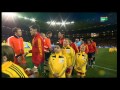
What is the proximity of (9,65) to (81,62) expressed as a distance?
1345mm

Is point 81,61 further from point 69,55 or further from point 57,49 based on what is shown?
point 57,49

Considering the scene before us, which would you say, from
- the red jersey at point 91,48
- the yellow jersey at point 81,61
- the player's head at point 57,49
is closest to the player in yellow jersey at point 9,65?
the player's head at point 57,49

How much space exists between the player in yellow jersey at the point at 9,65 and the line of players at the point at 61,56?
0.05 m

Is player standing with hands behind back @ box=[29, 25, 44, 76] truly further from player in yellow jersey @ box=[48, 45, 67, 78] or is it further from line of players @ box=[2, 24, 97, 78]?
player in yellow jersey @ box=[48, 45, 67, 78]

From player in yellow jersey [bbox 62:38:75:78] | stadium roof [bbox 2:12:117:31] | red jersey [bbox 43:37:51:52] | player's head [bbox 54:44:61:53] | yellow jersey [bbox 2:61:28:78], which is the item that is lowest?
yellow jersey [bbox 2:61:28:78]

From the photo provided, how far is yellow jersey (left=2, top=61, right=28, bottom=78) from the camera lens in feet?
17.2

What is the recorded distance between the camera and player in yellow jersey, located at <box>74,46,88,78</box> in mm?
5398

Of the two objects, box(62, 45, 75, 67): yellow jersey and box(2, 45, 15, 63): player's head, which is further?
box(62, 45, 75, 67): yellow jersey

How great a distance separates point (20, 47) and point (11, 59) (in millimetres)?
278

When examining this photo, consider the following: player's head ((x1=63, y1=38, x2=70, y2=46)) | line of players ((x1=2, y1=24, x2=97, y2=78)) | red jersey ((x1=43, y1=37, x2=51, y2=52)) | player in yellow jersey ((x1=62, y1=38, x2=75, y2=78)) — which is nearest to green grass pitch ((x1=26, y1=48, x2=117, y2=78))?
line of players ((x1=2, y1=24, x2=97, y2=78))

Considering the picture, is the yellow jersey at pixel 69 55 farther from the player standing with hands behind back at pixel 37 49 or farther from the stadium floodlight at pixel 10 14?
the stadium floodlight at pixel 10 14

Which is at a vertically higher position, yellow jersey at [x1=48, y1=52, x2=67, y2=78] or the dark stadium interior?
the dark stadium interior

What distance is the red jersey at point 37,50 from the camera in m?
5.32
